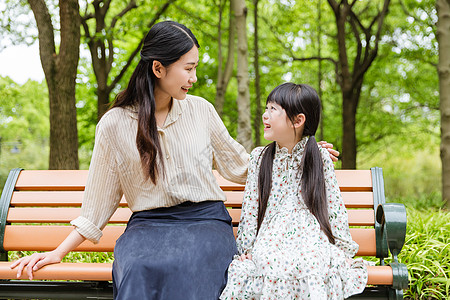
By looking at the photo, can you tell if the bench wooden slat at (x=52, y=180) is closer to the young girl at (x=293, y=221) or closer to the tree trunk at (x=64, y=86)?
the young girl at (x=293, y=221)

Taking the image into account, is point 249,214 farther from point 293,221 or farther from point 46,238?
point 46,238

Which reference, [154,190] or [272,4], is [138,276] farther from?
[272,4]

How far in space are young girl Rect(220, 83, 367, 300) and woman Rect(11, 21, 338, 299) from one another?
143 mm

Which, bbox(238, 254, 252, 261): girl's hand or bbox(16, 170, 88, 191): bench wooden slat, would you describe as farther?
bbox(16, 170, 88, 191): bench wooden slat

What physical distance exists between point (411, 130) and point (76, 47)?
33.6 feet

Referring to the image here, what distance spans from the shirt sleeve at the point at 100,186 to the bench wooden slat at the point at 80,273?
6.0 inches

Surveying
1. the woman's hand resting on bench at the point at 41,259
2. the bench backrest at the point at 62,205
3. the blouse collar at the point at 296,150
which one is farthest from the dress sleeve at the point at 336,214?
the woman's hand resting on bench at the point at 41,259

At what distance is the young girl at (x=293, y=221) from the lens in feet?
7.14

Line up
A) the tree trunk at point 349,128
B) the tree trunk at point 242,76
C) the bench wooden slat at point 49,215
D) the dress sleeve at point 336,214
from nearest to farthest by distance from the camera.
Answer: the dress sleeve at point 336,214
the bench wooden slat at point 49,215
the tree trunk at point 242,76
the tree trunk at point 349,128

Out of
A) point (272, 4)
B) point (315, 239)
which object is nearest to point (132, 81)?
point (315, 239)

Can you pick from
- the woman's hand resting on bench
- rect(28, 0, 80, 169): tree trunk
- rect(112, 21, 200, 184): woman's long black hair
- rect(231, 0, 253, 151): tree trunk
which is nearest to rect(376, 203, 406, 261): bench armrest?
rect(112, 21, 200, 184): woman's long black hair

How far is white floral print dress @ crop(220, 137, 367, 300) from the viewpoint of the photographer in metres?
2.17

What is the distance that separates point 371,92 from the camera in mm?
14672

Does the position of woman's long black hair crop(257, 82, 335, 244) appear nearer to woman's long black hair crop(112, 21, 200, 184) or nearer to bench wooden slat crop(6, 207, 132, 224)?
woman's long black hair crop(112, 21, 200, 184)
